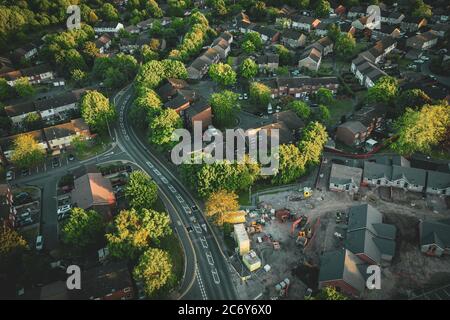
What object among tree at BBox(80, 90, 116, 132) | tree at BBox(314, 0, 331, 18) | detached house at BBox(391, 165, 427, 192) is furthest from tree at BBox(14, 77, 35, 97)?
tree at BBox(314, 0, 331, 18)

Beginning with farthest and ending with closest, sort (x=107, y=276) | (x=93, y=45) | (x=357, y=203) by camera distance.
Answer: (x=93, y=45)
(x=357, y=203)
(x=107, y=276)

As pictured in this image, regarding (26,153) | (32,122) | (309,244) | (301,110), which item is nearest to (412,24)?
(301,110)

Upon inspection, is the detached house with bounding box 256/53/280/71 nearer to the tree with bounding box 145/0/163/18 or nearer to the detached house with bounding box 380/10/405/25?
the detached house with bounding box 380/10/405/25

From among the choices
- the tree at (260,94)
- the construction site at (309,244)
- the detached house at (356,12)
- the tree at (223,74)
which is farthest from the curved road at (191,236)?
the detached house at (356,12)

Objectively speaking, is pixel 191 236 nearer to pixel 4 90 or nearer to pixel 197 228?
pixel 197 228

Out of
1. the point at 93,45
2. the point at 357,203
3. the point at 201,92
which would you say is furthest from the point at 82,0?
the point at 357,203
